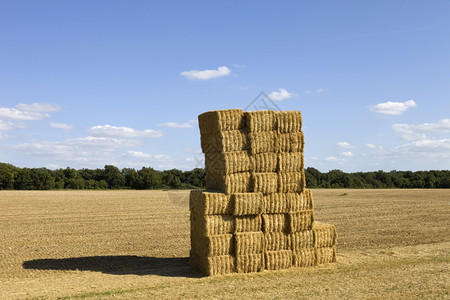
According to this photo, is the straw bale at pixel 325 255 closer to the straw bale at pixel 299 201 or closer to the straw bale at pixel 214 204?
the straw bale at pixel 299 201

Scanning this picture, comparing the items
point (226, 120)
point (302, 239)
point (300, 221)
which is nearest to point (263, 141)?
point (226, 120)

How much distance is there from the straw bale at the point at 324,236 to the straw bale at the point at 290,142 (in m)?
2.59

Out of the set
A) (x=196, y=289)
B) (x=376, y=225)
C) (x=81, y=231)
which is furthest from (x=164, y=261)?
(x=376, y=225)

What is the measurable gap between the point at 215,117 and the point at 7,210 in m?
21.5

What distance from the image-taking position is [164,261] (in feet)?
46.3

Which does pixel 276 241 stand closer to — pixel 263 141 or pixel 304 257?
pixel 304 257

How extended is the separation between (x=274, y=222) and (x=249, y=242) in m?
0.98

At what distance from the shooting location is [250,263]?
12.8 meters

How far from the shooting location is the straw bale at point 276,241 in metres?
13.0

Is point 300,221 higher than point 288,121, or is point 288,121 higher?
point 288,121

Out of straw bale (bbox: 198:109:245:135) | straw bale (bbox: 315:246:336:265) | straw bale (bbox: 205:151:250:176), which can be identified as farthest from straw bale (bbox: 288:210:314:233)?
straw bale (bbox: 198:109:245:135)

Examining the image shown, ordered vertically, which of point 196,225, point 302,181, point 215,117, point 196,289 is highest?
point 215,117

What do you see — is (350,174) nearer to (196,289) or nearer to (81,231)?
(81,231)

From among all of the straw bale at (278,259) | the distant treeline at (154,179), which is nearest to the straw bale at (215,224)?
the straw bale at (278,259)
